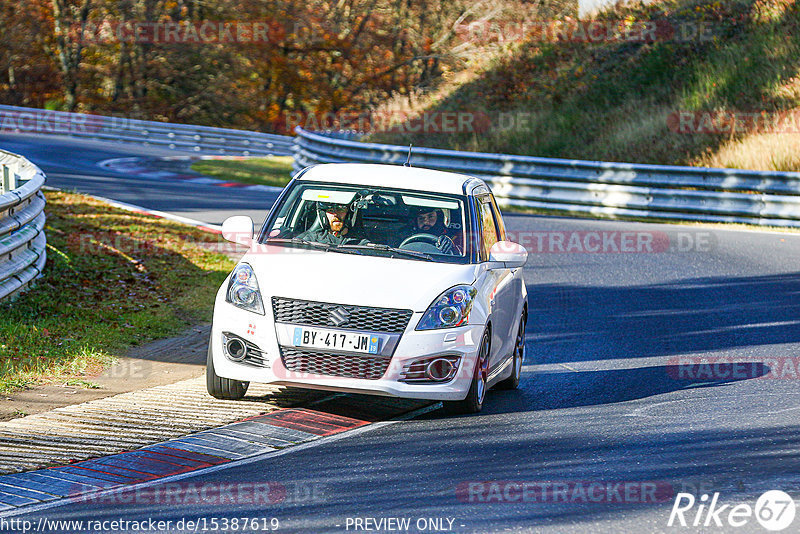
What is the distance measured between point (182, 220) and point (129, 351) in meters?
7.85

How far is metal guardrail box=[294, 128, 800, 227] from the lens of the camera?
1878 cm

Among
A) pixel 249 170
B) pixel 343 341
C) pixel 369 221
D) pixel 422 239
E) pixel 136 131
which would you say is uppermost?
pixel 369 221

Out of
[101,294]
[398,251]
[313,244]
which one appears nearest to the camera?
[398,251]

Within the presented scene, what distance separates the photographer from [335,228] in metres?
8.25

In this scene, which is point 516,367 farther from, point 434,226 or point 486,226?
point 434,226

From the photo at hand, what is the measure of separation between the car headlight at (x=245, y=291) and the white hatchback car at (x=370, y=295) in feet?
0.03

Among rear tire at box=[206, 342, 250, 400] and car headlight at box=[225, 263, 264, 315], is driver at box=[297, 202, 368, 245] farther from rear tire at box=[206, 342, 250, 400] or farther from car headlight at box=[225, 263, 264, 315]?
rear tire at box=[206, 342, 250, 400]

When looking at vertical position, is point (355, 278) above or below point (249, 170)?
above

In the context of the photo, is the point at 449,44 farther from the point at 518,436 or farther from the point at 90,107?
the point at 518,436

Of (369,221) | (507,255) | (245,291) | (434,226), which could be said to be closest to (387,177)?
(369,221)

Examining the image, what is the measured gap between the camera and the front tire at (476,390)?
300 inches

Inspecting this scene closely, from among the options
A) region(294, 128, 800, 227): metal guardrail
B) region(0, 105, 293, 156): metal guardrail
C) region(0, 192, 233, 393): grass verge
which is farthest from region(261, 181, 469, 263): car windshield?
region(0, 105, 293, 156): metal guardrail

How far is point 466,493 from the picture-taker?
19.1 feet

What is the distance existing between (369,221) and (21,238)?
4.11 metres
